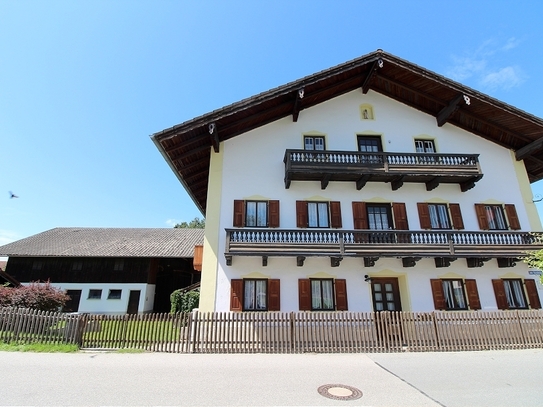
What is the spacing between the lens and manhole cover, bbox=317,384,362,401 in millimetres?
6133

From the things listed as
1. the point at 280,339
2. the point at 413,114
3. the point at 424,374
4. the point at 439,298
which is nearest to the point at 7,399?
the point at 280,339

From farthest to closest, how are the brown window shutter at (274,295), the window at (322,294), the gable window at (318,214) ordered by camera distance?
the gable window at (318,214)
the window at (322,294)
the brown window shutter at (274,295)

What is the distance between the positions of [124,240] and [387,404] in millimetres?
28832

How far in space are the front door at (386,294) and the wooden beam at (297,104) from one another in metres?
9.56

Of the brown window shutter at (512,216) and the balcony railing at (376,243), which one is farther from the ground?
the brown window shutter at (512,216)

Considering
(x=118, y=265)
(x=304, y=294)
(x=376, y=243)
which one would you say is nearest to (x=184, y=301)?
(x=118, y=265)

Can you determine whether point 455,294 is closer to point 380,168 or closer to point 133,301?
point 380,168

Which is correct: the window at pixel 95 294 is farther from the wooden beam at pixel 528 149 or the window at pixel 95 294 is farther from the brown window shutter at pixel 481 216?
the wooden beam at pixel 528 149

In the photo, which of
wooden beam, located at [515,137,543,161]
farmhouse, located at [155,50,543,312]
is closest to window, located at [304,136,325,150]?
farmhouse, located at [155,50,543,312]

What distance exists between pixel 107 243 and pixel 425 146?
28340mm

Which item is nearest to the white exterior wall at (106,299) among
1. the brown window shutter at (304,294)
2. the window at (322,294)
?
the brown window shutter at (304,294)

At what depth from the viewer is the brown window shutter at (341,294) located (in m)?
13.1

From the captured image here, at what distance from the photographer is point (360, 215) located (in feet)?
47.9

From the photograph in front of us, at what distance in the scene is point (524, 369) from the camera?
27.1 ft
